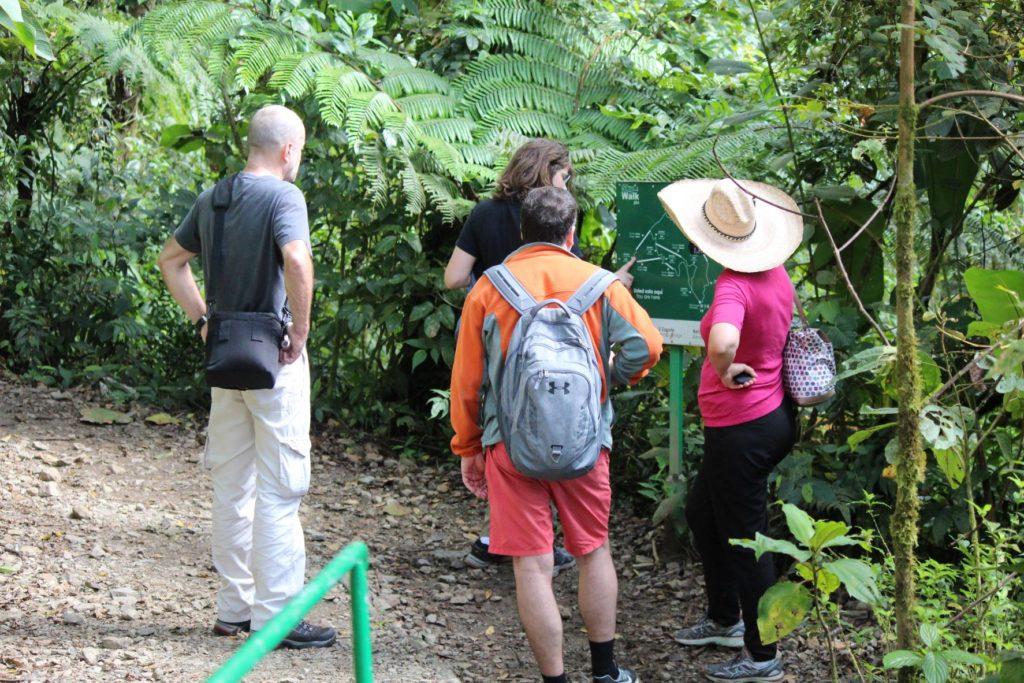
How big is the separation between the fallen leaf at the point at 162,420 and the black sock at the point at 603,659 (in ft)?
12.4

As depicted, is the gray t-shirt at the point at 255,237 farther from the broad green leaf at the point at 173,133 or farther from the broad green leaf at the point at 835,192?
the broad green leaf at the point at 173,133

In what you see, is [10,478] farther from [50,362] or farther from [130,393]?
[50,362]

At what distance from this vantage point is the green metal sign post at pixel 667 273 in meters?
4.71

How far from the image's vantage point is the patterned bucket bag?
156 inches

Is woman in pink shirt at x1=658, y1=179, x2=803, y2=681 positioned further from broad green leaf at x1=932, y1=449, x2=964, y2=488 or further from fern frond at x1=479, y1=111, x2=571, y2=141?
fern frond at x1=479, y1=111, x2=571, y2=141

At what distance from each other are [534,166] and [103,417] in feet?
11.8

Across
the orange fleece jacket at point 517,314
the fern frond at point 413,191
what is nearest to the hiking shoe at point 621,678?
the orange fleece jacket at point 517,314

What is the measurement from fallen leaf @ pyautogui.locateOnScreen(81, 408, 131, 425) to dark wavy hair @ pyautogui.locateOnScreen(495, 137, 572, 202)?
3387 millimetres

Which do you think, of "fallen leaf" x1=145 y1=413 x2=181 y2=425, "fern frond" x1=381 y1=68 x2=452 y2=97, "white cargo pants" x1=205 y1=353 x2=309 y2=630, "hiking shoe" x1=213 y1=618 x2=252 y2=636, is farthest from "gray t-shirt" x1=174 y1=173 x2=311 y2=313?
"fallen leaf" x1=145 y1=413 x2=181 y2=425

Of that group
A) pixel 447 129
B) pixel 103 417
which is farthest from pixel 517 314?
pixel 103 417

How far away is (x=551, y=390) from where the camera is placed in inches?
135

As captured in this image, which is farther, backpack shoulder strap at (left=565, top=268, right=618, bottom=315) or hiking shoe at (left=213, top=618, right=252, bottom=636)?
hiking shoe at (left=213, top=618, right=252, bottom=636)

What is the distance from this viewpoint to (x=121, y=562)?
4793 millimetres

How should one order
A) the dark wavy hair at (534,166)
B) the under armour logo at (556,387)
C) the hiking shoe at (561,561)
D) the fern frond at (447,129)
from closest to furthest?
1. the under armour logo at (556,387)
2. the dark wavy hair at (534,166)
3. the hiking shoe at (561,561)
4. the fern frond at (447,129)
